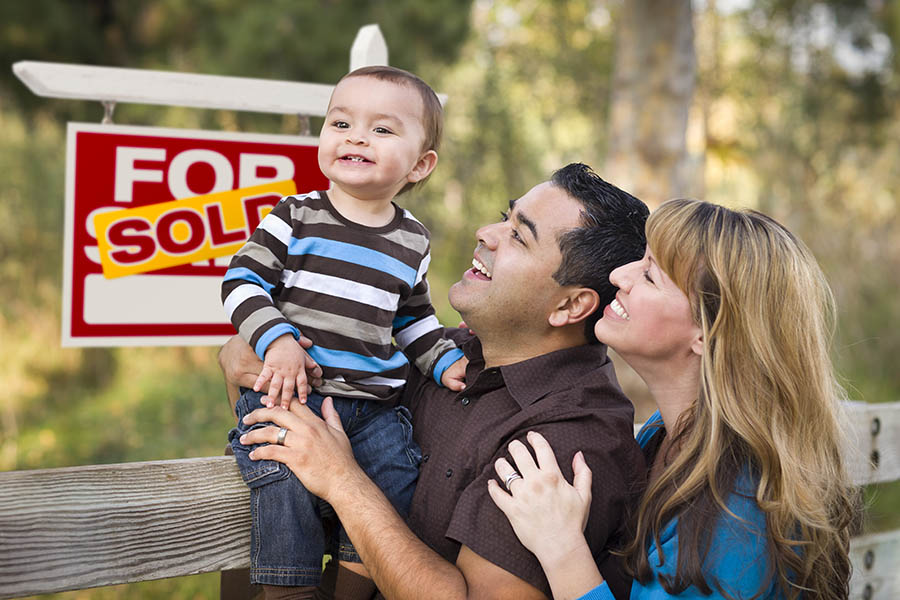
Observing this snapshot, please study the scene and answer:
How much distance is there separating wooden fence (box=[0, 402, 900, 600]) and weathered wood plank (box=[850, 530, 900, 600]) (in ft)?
6.78

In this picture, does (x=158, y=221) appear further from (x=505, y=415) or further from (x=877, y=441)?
(x=877, y=441)

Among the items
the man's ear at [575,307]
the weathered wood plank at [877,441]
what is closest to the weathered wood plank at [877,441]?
the weathered wood plank at [877,441]

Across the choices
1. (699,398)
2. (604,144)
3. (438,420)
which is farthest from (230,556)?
(604,144)

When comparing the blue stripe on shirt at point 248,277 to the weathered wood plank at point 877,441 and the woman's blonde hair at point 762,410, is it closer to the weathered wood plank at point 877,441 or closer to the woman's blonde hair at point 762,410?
the woman's blonde hair at point 762,410

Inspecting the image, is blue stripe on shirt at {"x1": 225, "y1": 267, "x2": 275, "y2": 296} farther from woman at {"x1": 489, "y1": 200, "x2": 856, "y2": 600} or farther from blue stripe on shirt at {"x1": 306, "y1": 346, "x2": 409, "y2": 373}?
woman at {"x1": 489, "y1": 200, "x2": 856, "y2": 600}

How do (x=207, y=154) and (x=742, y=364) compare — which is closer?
(x=742, y=364)

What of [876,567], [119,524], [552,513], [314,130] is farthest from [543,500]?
[314,130]

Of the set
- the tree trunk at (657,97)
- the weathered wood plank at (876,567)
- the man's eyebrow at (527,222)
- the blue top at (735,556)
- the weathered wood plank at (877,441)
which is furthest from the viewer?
the tree trunk at (657,97)

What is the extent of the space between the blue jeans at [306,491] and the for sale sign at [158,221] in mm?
789

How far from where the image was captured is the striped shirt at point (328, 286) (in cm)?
189

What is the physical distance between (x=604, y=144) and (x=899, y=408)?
9875 mm

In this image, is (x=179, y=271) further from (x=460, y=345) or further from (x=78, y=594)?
(x=78, y=594)

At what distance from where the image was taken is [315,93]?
8.89 ft

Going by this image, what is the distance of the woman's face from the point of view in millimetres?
1782
